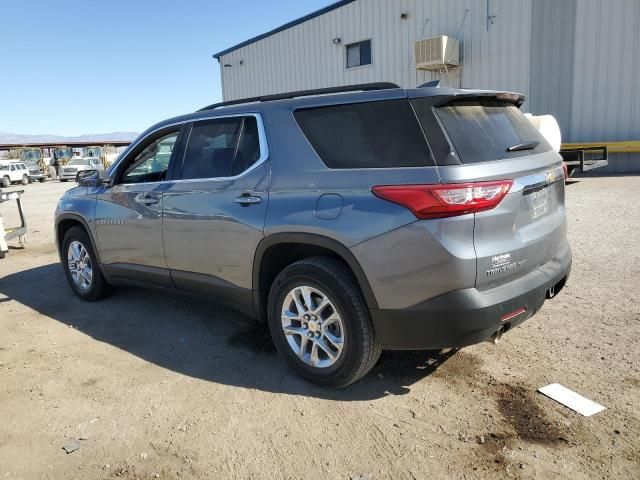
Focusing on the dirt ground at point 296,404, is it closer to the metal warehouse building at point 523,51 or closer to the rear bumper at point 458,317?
the rear bumper at point 458,317

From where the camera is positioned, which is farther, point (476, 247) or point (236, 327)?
point (236, 327)

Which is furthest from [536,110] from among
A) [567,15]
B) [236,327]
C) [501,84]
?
[236,327]

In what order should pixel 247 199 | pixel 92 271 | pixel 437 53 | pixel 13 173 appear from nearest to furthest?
pixel 247 199 → pixel 92 271 → pixel 437 53 → pixel 13 173

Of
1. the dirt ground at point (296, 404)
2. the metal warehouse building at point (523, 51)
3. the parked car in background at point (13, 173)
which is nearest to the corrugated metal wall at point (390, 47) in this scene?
the metal warehouse building at point (523, 51)

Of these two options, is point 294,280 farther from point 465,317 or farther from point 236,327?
point 236,327

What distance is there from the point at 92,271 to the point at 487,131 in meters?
4.12

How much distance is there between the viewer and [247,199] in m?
3.46

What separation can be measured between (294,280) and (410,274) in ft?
2.70

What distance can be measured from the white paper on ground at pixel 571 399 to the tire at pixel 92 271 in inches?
166

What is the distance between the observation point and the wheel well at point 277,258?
3.27 m

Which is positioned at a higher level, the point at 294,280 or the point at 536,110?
the point at 536,110

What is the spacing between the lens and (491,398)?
3.05 m

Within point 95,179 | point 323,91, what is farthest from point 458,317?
point 95,179

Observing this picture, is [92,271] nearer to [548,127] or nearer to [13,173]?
[548,127]
